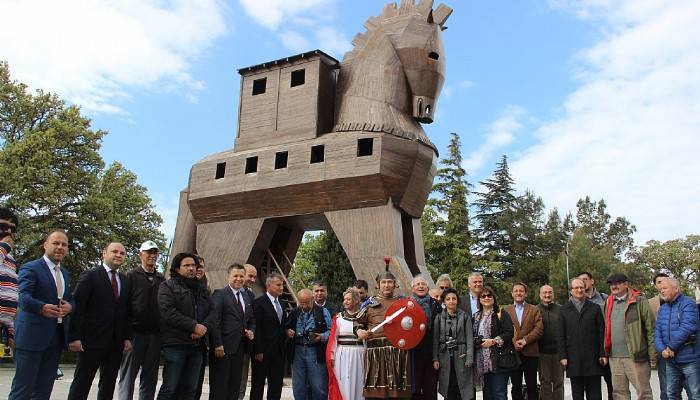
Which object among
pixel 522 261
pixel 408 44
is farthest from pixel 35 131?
pixel 522 261

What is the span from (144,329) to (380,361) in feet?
9.41

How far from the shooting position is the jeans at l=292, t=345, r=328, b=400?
339 inches

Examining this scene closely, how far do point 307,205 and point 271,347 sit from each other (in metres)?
7.17

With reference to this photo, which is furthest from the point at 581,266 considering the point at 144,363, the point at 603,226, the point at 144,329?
the point at 144,329

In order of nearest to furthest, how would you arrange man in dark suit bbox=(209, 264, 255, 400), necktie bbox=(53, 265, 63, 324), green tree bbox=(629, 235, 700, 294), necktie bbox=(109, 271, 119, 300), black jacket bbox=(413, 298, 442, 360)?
necktie bbox=(53, 265, 63, 324) → necktie bbox=(109, 271, 119, 300) → man in dark suit bbox=(209, 264, 255, 400) → black jacket bbox=(413, 298, 442, 360) → green tree bbox=(629, 235, 700, 294)

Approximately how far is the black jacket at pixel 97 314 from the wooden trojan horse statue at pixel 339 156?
298 inches

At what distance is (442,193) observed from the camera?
135 ft

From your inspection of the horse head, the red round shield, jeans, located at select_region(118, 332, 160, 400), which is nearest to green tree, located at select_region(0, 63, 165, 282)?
the horse head

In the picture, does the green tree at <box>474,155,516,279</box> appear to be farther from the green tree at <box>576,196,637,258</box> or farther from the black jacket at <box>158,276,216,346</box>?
the black jacket at <box>158,276,216,346</box>

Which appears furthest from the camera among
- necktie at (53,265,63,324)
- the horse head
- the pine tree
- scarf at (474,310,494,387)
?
the pine tree

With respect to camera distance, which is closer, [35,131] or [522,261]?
[35,131]

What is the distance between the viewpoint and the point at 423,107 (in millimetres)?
15664

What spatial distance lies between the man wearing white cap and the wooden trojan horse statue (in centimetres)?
689

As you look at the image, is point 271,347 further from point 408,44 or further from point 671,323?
point 408,44
